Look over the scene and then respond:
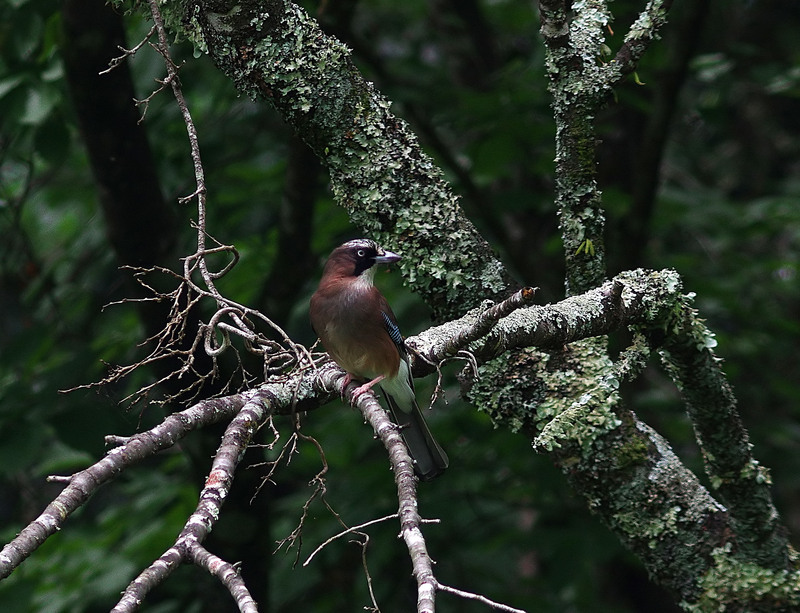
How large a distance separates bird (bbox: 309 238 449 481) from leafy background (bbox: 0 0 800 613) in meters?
0.77

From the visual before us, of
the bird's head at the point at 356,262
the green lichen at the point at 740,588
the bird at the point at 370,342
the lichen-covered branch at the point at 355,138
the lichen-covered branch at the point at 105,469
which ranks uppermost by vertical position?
the lichen-covered branch at the point at 355,138

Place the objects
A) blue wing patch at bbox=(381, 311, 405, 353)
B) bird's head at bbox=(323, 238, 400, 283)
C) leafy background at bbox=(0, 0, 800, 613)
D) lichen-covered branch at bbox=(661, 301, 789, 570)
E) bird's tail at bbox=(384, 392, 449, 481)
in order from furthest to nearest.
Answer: leafy background at bbox=(0, 0, 800, 613), bird's head at bbox=(323, 238, 400, 283), blue wing patch at bbox=(381, 311, 405, 353), bird's tail at bbox=(384, 392, 449, 481), lichen-covered branch at bbox=(661, 301, 789, 570)

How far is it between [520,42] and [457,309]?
558 cm

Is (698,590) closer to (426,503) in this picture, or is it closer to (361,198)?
(361,198)

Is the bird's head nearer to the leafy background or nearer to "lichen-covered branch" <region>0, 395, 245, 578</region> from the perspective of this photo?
the leafy background

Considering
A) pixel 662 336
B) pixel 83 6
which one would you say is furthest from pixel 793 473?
pixel 83 6

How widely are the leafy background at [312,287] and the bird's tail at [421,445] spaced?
2.65ft

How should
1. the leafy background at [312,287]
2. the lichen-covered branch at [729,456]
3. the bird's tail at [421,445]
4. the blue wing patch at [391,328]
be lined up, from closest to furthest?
the lichen-covered branch at [729,456] < the bird's tail at [421,445] < the blue wing patch at [391,328] < the leafy background at [312,287]

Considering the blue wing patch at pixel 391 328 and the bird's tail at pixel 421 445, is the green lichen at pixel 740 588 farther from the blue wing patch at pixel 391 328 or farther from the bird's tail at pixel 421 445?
the blue wing patch at pixel 391 328

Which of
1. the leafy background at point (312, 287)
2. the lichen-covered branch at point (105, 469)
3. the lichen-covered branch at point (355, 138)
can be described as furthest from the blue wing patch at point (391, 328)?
the lichen-covered branch at point (105, 469)

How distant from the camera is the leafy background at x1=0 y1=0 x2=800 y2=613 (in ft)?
13.4

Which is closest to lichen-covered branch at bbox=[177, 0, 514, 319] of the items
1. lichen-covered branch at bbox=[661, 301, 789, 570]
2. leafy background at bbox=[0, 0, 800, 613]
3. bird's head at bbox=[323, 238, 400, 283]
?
lichen-covered branch at bbox=[661, 301, 789, 570]

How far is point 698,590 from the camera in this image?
8.84ft

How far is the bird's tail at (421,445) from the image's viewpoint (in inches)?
127
